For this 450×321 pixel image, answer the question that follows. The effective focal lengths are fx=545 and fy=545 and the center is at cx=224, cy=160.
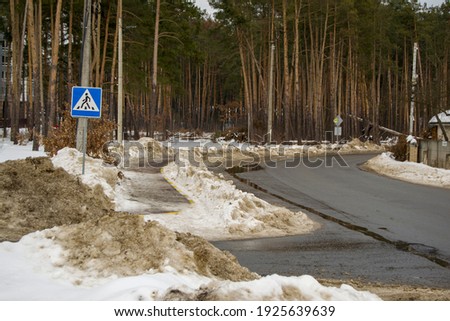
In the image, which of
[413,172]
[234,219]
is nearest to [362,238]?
[234,219]

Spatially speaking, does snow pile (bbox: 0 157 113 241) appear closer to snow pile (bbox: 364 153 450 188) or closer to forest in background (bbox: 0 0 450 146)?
forest in background (bbox: 0 0 450 146)

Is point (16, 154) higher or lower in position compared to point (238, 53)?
lower

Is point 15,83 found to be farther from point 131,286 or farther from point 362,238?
point 131,286

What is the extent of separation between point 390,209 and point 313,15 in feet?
139

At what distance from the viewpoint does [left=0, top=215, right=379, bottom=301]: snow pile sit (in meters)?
4.84

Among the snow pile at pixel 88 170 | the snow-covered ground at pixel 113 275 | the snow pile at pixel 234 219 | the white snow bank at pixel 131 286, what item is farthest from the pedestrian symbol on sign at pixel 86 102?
the white snow bank at pixel 131 286

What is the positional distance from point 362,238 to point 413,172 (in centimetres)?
1482

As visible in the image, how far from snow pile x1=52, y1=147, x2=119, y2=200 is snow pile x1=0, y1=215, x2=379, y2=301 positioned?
615 cm

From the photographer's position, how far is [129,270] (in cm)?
575

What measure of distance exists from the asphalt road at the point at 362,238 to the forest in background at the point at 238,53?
10.3 metres

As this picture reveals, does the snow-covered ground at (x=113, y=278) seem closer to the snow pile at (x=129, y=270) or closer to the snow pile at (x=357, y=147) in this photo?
the snow pile at (x=129, y=270)

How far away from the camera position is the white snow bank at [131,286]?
475 centimetres
